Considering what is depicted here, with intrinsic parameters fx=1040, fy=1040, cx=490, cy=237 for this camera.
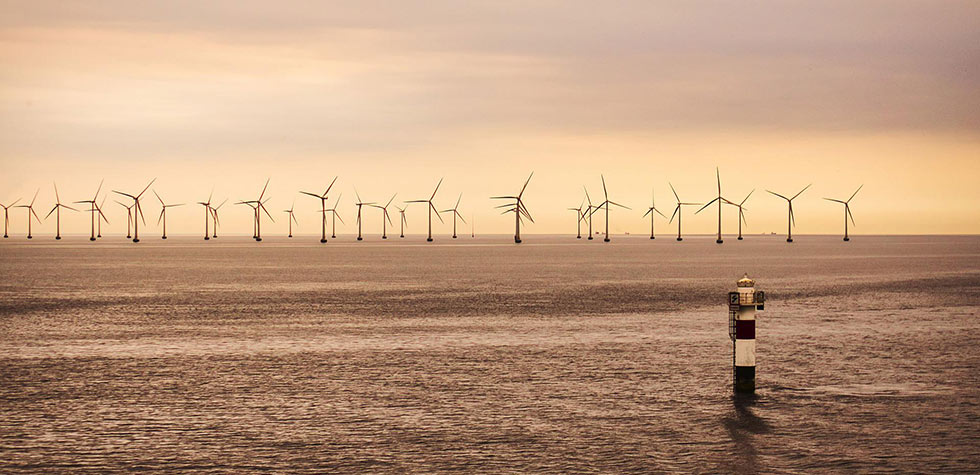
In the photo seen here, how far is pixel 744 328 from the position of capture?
67.3ft

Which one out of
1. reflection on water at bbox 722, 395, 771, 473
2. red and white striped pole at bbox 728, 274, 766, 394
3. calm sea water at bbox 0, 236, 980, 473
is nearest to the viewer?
reflection on water at bbox 722, 395, 771, 473

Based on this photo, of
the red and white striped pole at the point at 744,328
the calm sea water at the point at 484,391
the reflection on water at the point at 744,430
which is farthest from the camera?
the red and white striped pole at the point at 744,328

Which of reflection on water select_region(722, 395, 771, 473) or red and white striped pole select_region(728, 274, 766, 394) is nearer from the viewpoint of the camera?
reflection on water select_region(722, 395, 771, 473)

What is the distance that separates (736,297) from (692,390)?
254 centimetres

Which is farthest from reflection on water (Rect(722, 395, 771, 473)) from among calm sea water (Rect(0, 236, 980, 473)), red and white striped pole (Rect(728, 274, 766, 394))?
red and white striped pole (Rect(728, 274, 766, 394))

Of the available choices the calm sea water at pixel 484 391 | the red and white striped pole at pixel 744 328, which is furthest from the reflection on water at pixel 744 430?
the red and white striped pole at pixel 744 328

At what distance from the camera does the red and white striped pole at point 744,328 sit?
20.3m

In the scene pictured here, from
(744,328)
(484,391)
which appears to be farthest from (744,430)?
(484,391)

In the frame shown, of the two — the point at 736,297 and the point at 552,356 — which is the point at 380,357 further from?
the point at 736,297

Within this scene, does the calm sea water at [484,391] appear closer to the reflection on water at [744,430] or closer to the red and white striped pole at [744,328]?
the reflection on water at [744,430]

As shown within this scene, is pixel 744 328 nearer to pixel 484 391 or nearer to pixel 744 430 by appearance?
pixel 744 430

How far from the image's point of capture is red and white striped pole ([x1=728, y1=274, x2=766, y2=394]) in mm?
20312

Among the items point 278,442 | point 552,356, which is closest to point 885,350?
point 552,356

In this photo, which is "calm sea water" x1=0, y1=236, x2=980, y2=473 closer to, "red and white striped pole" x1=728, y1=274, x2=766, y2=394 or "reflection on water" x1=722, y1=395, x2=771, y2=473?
"reflection on water" x1=722, y1=395, x2=771, y2=473
